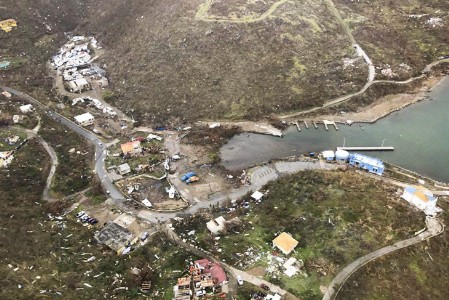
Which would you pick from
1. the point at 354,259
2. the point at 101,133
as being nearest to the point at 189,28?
the point at 101,133

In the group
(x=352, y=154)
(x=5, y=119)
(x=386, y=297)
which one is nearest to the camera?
(x=386, y=297)

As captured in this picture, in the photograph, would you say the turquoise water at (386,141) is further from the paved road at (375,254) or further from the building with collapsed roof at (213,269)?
the building with collapsed roof at (213,269)

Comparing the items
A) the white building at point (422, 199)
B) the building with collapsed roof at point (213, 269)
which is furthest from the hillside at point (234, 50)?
the building with collapsed roof at point (213, 269)

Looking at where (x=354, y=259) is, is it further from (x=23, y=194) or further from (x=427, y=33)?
(x=427, y=33)

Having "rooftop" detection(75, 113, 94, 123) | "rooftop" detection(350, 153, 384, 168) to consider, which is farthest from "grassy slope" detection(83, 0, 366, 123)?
"rooftop" detection(350, 153, 384, 168)

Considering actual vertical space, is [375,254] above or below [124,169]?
below

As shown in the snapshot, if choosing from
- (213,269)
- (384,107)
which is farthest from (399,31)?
(213,269)

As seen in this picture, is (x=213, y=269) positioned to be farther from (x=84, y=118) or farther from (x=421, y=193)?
(x=84, y=118)
